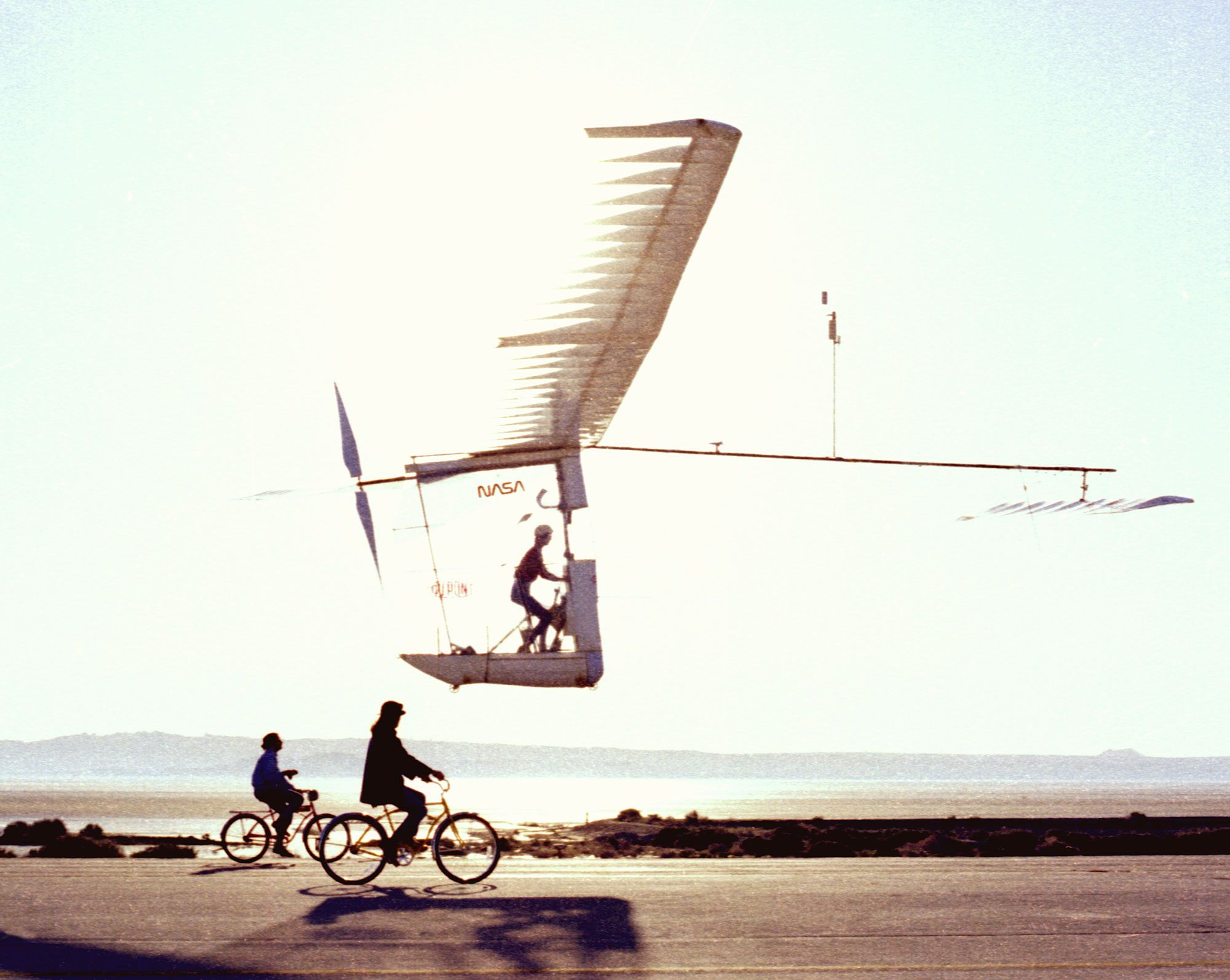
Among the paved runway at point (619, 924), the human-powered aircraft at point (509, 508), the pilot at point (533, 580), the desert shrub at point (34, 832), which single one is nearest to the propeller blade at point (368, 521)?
the human-powered aircraft at point (509, 508)

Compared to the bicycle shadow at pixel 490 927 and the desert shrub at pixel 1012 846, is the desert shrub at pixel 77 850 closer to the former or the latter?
the bicycle shadow at pixel 490 927

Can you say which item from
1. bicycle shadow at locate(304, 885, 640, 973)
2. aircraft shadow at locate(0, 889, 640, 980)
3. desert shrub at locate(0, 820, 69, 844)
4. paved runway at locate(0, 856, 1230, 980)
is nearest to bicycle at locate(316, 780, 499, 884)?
paved runway at locate(0, 856, 1230, 980)

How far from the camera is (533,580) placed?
803 inches

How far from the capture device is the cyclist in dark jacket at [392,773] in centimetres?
1470

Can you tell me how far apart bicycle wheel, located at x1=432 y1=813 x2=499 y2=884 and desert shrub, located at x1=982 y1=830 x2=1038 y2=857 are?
16.9 m

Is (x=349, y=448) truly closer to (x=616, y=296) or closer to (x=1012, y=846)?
(x=616, y=296)

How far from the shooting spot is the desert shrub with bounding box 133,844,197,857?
25.5m

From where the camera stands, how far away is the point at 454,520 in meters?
20.9

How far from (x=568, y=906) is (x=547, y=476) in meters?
9.23

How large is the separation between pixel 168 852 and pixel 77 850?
1.70 m

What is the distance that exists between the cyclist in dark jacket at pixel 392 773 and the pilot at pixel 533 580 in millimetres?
5436

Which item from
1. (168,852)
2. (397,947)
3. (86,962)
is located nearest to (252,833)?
(168,852)

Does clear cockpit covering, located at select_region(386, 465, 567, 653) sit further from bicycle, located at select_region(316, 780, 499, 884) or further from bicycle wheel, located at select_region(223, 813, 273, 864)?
bicycle, located at select_region(316, 780, 499, 884)

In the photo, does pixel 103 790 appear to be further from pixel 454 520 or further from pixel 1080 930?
pixel 1080 930
